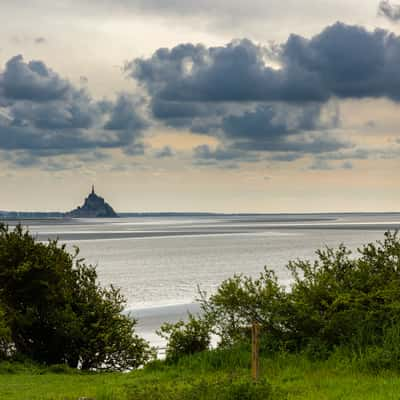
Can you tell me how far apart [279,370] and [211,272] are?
6496 centimetres

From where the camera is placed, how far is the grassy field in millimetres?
14055

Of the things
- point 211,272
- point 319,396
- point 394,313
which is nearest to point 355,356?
point 394,313

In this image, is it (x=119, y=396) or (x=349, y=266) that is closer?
(x=119, y=396)

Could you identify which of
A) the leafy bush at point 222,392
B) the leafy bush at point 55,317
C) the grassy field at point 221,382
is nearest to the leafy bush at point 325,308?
the grassy field at point 221,382

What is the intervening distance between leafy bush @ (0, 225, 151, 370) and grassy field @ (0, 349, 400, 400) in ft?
17.2

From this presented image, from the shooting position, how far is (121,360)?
88.2 ft

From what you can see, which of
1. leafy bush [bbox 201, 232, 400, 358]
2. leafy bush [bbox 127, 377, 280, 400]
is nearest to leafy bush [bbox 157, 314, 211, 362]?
leafy bush [bbox 201, 232, 400, 358]

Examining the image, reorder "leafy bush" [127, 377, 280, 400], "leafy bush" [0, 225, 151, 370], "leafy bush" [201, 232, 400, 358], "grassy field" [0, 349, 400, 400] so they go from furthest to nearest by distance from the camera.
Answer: "leafy bush" [0, 225, 151, 370] → "leafy bush" [201, 232, 400, 358] → "grassy field" [0, 349, 400, 400] → "leafy bush" [127, 377, 280, 400]


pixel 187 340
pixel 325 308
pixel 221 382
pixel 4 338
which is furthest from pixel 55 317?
pixel 221 382

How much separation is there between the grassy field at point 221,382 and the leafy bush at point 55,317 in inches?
207

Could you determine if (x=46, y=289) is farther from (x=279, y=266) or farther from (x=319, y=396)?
(x=279, y=266)

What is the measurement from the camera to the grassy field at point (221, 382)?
14055 millimetres

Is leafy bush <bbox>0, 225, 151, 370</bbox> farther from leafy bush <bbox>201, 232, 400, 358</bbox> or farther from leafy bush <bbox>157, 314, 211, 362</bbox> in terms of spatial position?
leafy bush <bbox>201, 232, 400, 358</bbox>

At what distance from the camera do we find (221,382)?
47.0 feet
